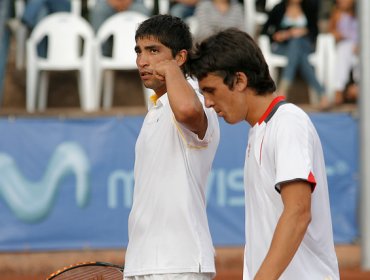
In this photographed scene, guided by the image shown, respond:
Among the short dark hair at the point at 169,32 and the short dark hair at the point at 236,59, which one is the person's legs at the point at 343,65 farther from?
A: the short dark hair at the point at 236,59

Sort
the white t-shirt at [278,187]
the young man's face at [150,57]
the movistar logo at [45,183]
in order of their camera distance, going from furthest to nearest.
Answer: the movistar logo at [45,183]
the young man's face at [150,57]
the white t-shirt at [278,187]

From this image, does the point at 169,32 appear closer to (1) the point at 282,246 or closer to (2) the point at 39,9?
(1) the point at 282,246

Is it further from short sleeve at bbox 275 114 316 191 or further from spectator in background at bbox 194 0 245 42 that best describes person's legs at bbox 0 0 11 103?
short sleeve at bbox 275 114 316 191

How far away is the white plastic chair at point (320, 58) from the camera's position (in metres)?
12.7

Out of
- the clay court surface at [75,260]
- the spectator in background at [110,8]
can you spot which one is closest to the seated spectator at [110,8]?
the spectator in background at [110,8]

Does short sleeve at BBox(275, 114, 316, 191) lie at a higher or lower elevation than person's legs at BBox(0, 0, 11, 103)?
lower

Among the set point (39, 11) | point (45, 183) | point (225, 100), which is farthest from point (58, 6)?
point (225, 100)

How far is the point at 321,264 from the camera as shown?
13.5 feet

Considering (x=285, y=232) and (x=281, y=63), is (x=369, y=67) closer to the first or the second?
(x=281, y=63)

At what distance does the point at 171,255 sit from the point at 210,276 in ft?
0.75

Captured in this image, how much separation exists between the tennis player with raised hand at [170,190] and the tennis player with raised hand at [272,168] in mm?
597

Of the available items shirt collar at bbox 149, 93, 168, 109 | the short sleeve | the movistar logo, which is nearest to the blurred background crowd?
the movistar logo

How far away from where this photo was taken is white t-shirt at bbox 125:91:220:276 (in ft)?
16.1

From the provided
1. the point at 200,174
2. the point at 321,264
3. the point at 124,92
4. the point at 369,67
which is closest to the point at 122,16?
the point at 124,92
